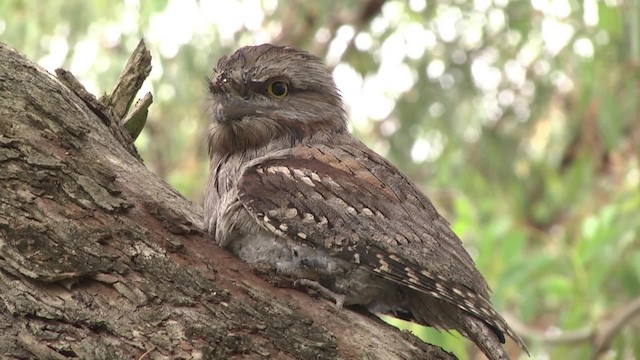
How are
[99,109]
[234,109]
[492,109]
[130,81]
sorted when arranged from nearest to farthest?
[99,109] < [130,81] < [234,109] < [492,109]

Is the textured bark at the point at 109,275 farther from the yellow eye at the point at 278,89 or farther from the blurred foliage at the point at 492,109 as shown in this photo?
the blurred foliage at the point at 492,109

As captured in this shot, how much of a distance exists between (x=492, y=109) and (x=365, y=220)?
254 inches

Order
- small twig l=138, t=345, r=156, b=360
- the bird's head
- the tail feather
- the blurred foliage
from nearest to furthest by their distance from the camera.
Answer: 1. small twig l=138, t=345, r=156, b=360
2. the tail feather
3. the bird's head
4. the blurred foliage

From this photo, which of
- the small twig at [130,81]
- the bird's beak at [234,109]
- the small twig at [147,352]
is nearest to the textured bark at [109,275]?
the small twig at [147,352]

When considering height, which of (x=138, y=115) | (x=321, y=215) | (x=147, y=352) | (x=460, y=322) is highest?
(x=138, y=115)

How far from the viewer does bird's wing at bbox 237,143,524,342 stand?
10.1 ft

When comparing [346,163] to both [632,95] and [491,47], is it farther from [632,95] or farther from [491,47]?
[491,47]

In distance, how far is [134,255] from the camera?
8.73 feet

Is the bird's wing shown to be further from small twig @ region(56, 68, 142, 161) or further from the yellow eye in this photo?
small twig @ region(56, 68, 142, 161)

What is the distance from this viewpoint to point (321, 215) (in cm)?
316

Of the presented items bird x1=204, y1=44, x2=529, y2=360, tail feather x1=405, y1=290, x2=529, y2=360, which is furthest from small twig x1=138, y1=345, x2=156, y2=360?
A: tail feather x1=405, y1=290, x2=529, y2=360

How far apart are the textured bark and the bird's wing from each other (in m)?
0.27

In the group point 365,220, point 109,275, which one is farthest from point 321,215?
point 109,275

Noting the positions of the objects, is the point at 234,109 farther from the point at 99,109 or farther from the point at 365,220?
the point at 365,220
